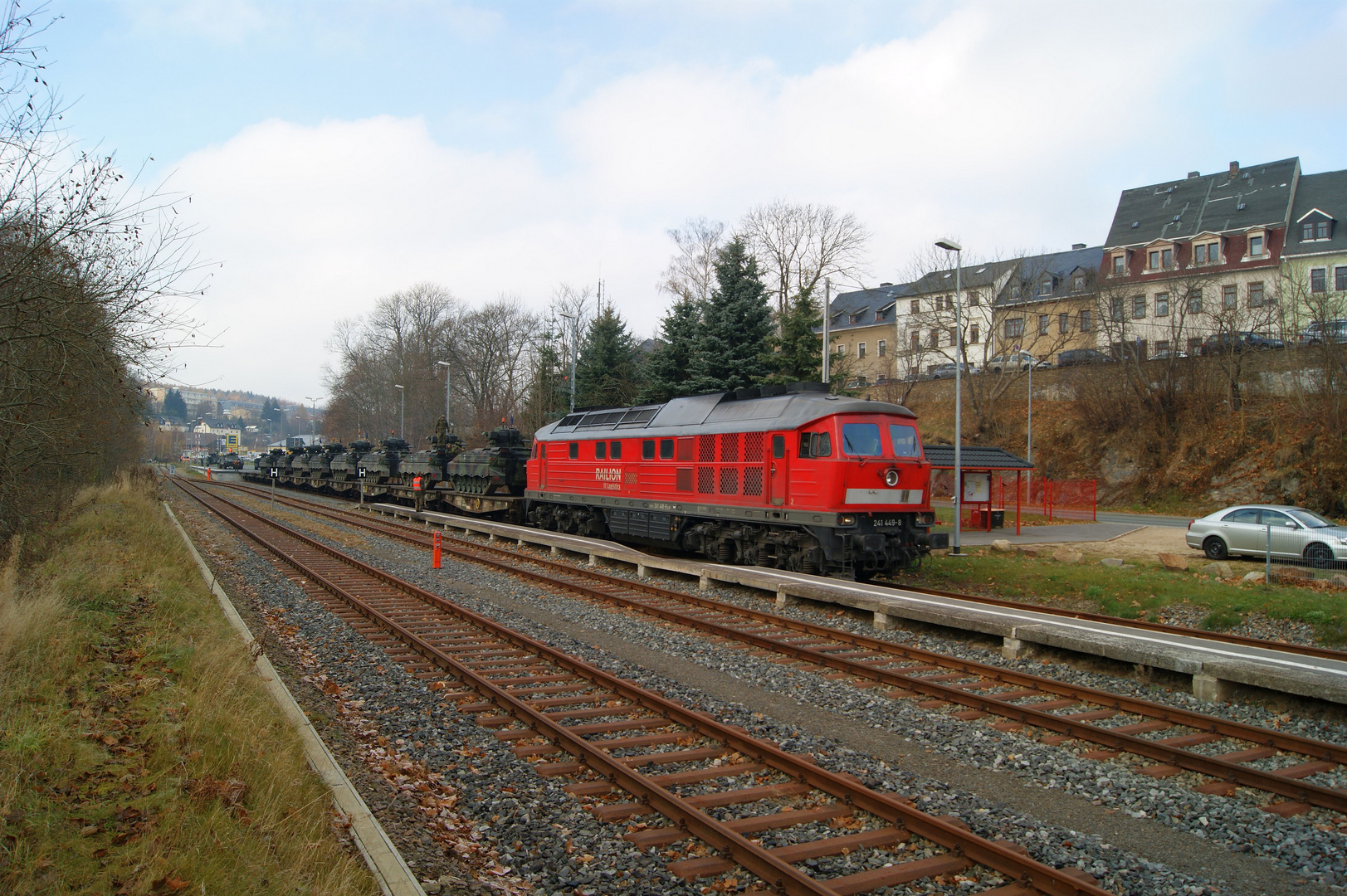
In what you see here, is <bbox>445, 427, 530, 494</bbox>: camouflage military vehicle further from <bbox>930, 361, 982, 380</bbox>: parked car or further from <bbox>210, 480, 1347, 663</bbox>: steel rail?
<bbox>930, 361, 982, 380</bbox>: parked car

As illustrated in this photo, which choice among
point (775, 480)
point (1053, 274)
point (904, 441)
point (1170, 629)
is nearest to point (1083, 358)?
Result: point (1053, 274)

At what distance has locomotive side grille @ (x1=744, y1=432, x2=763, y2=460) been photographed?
14945mm

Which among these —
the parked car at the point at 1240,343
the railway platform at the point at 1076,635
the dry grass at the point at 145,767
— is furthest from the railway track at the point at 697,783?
the parked car at the point at 1240,343

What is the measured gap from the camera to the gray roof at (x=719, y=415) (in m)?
14.0

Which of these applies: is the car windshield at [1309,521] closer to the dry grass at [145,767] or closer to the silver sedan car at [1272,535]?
the silver sedan car at [1272,535]

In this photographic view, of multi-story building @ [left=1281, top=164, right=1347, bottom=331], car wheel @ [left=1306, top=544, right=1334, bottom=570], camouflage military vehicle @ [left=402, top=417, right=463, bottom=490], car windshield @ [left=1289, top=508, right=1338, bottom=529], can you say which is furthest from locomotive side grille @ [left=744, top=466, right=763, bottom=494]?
multi-story building @ [left=1281, top=164, right=1347, bottom=331]

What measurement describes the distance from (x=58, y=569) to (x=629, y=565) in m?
9.92

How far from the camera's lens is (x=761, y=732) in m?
6.78

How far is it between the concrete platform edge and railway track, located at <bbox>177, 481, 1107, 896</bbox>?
1.40 meters

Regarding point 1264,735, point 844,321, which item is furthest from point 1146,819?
point 844,321

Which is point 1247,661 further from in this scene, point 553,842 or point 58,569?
point 58,569

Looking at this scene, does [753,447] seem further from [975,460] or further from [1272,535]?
[1272,535]

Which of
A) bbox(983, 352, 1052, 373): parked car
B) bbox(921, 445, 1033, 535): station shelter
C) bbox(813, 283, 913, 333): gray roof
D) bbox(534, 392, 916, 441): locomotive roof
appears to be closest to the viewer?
bbox(534, 392, 916, 441): locomotive roof

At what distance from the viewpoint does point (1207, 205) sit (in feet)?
169
